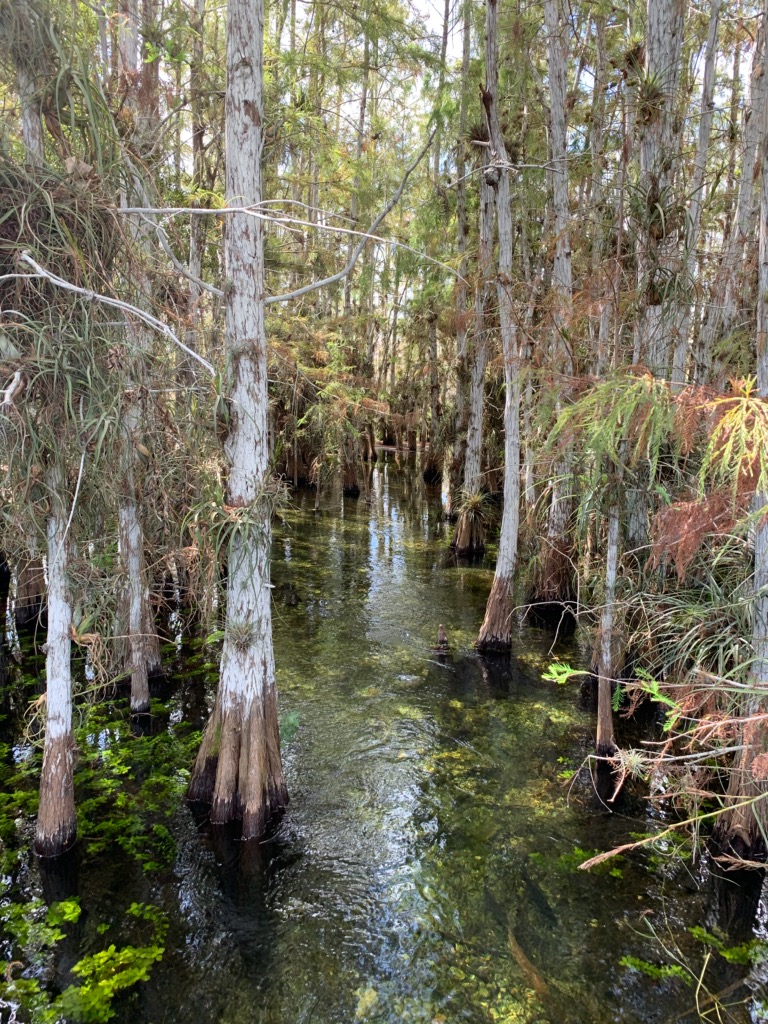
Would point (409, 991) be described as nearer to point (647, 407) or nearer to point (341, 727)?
point (341, 727)

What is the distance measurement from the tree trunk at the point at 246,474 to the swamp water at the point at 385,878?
0.56 metres

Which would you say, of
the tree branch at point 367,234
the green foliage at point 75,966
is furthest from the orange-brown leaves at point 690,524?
the green foliage at point 75,966

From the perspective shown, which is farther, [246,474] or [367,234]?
[246,474]

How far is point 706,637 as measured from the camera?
186 inches

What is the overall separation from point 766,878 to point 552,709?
2.88m

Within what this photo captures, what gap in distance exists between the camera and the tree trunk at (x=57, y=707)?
4.39 metres

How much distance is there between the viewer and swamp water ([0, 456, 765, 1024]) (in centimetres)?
376

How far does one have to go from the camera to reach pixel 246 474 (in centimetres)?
482

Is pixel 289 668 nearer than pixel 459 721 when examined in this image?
No

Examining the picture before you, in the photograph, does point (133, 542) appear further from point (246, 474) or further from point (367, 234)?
point (367, 234)

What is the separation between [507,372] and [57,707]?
6.54 metres

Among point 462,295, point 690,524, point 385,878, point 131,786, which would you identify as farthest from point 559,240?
point 131,786

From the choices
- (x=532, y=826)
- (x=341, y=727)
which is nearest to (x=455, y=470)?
(x=341, y=727)

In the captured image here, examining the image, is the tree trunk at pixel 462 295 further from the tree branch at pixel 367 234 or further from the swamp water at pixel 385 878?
the swamp water at pixel 385 878
